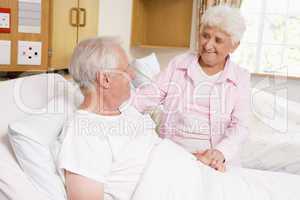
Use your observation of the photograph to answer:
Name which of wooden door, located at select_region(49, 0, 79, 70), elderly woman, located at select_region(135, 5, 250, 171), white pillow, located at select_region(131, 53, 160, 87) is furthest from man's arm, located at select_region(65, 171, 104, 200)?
wooden door, located at select_region(49, 0, 79, 70)

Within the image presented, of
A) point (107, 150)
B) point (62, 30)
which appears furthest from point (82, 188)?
point (62, 30)

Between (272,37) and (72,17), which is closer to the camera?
(72,17)

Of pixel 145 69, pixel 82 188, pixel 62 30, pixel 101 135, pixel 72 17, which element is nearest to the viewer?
pixel 82 188

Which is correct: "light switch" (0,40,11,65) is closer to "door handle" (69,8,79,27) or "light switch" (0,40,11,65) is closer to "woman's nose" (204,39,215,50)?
"door handle" (69,8,79,27)

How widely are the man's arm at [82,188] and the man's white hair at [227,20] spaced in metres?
0.92

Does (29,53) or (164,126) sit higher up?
(29,53)

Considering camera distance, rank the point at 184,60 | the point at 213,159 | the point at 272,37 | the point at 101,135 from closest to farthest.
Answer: the point at 101,135 → the point at 213,159 → the point at 184,60 → the point at 272,37

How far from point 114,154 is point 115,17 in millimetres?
3338

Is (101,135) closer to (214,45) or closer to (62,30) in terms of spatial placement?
(214,45)

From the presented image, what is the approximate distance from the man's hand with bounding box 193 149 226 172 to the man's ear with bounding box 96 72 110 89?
519 millimetres

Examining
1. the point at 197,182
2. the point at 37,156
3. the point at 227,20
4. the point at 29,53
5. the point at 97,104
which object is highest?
the point at 227,20

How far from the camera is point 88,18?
396 centimetres

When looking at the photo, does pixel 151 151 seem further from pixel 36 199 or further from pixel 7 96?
pixel 7 96

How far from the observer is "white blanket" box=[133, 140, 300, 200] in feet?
4.15
